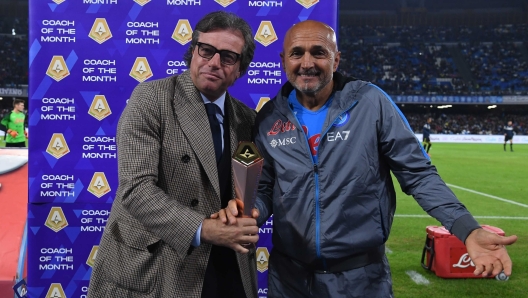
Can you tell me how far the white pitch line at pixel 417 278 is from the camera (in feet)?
15.5

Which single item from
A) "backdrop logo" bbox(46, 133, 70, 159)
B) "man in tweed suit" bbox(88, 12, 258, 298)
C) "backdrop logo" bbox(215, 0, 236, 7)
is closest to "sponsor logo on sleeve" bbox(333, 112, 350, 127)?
"man in tweed suit" bbox(88, 12, 258, 298)

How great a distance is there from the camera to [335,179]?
189 cm

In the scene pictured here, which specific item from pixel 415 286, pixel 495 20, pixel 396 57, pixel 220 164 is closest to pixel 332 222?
pixel 220 164

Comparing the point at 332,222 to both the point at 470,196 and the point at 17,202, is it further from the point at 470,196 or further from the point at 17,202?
the point at 470,196

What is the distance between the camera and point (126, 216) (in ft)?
6.12

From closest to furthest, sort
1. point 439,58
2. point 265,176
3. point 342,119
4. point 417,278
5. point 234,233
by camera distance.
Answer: point 234,233, point 342,119, point 265,176, point 417,278, point 439,58

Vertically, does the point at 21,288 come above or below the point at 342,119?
below

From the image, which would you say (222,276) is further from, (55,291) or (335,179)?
(55,291)

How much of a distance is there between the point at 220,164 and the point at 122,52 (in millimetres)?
1798

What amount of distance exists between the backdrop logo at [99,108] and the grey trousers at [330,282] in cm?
189

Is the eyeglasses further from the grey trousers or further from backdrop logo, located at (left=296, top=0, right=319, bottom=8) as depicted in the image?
backdrop logo, located at (left=296, top=0, right=319, bottom=8)

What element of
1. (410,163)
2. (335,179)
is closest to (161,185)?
(335,179)

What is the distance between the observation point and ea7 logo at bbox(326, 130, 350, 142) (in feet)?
6.26

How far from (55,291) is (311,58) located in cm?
264
